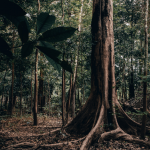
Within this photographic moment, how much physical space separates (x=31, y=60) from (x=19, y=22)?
7978 millimetres

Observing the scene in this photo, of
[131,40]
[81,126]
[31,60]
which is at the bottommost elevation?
[81,126]

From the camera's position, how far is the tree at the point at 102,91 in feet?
14.0

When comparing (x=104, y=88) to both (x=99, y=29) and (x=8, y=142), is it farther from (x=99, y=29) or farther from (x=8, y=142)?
(x=8, y=142)

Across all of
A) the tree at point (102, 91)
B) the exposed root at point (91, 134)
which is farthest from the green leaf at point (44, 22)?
the tree at point (102, 91)

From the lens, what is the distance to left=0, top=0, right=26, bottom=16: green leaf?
1.66ft

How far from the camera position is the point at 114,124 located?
13.6 feet

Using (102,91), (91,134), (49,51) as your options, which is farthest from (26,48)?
(102,91)

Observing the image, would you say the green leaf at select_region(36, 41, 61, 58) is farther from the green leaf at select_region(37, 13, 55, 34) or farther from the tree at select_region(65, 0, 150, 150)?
the tree at select_region(65, 0, 150, 150)

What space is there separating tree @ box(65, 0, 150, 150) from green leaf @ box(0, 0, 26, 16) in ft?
13.0

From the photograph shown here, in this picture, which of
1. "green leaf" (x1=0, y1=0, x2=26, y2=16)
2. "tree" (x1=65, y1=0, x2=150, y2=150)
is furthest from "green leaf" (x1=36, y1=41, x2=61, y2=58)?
"tree" (x1=65, y1=0, x2=150, y2=150)

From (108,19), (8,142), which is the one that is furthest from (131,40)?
Answer: (8,142)

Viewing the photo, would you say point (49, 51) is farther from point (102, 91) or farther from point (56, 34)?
point (102, 91)

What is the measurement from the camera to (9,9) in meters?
0.52

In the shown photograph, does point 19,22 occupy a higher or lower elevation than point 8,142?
higher
